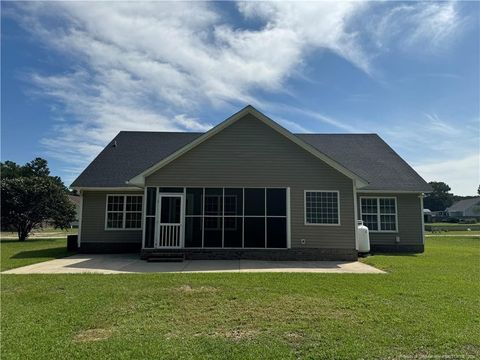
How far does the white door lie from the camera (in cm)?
1393

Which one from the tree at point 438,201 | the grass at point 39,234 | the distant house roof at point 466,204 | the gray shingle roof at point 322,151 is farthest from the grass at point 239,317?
the tree at point 438,201

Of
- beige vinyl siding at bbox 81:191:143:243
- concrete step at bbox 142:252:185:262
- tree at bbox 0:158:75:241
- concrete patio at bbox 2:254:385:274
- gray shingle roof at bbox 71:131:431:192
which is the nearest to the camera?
concrete patio at bbox 2:254:385:274

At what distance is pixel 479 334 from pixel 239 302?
4.09 meters

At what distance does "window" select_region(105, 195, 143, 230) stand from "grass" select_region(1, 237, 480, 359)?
6.78 metres

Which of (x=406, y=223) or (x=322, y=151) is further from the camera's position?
(x=322, y=151)

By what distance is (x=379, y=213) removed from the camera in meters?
17.3

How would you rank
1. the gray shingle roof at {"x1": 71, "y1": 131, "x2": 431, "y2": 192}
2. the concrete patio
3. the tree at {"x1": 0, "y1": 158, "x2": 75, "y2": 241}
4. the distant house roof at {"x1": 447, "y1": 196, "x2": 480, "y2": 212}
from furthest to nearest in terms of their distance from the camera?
the distant house roof at {"x1": 447, "y1": 196, "x2": 480, "y2": 212} < the tree at {"x1": 0, "y1": 158, "x2": 75, "y2": 241} < the gray shingle roof at {"x1": 71, "y1": 131, "x2": 431, "y2": 192} < the concrete patio

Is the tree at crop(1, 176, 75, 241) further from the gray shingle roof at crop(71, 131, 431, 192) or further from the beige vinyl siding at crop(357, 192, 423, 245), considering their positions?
the beige vinyl siding at crop(357, 192, 423, 245)

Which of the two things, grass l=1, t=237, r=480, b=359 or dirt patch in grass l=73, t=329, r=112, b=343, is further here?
dirt patch in grass l=73, t=329, r=112, b=343

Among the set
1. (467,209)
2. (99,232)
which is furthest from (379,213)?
(467,209)

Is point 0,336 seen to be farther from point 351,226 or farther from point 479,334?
point 351,226

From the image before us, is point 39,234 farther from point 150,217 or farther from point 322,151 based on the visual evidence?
point 322,151

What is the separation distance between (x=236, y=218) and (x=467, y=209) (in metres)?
Answer: 84.8

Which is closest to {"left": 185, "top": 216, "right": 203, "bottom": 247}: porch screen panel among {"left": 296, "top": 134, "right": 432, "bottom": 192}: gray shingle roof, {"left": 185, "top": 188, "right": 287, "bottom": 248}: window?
{"left": 185, "top": 188, "right": 287, "bottom": 248}: window
